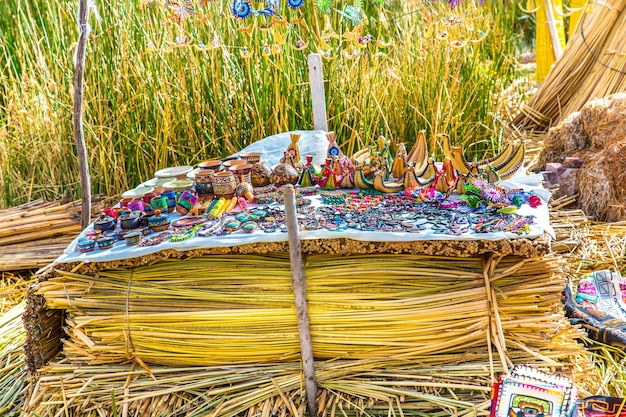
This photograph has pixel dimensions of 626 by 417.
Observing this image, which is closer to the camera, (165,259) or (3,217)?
(165,259)

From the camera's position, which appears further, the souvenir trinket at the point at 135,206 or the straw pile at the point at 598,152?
the straw pile at the point at 598,152

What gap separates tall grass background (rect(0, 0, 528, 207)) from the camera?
379 cm

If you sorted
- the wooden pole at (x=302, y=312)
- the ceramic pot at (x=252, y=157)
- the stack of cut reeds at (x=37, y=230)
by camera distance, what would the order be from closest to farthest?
the wooden pole at (x=302, y=312) < the ceramic pot at (x=252, y=157) < the stack of cut reeds at (x=37, y=230)

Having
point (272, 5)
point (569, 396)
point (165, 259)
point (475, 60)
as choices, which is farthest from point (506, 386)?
point (475, 60)

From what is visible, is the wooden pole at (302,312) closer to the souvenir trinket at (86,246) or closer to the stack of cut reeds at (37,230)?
the souvenir trinket at (86,246)

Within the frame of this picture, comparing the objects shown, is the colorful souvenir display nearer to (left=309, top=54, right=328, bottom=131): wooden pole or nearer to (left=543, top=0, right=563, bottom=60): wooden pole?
(left=309, top=54, right=328, bottom=131): wooden pole

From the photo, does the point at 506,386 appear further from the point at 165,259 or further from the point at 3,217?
the point at 3,217

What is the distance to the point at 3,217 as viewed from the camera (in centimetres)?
368

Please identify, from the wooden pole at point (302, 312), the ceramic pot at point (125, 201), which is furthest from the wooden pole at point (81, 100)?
the wooden pole at point (302, 312)

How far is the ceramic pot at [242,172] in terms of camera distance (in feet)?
9.24

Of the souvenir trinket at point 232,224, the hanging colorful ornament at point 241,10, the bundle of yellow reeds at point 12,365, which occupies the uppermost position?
the hanging colorful ornament at point 241,10

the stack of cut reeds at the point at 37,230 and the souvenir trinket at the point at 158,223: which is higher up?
the souvenir trinket at the point at 158,223

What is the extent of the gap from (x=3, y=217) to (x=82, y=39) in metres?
1.49

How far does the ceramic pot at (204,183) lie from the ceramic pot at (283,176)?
0.33m
